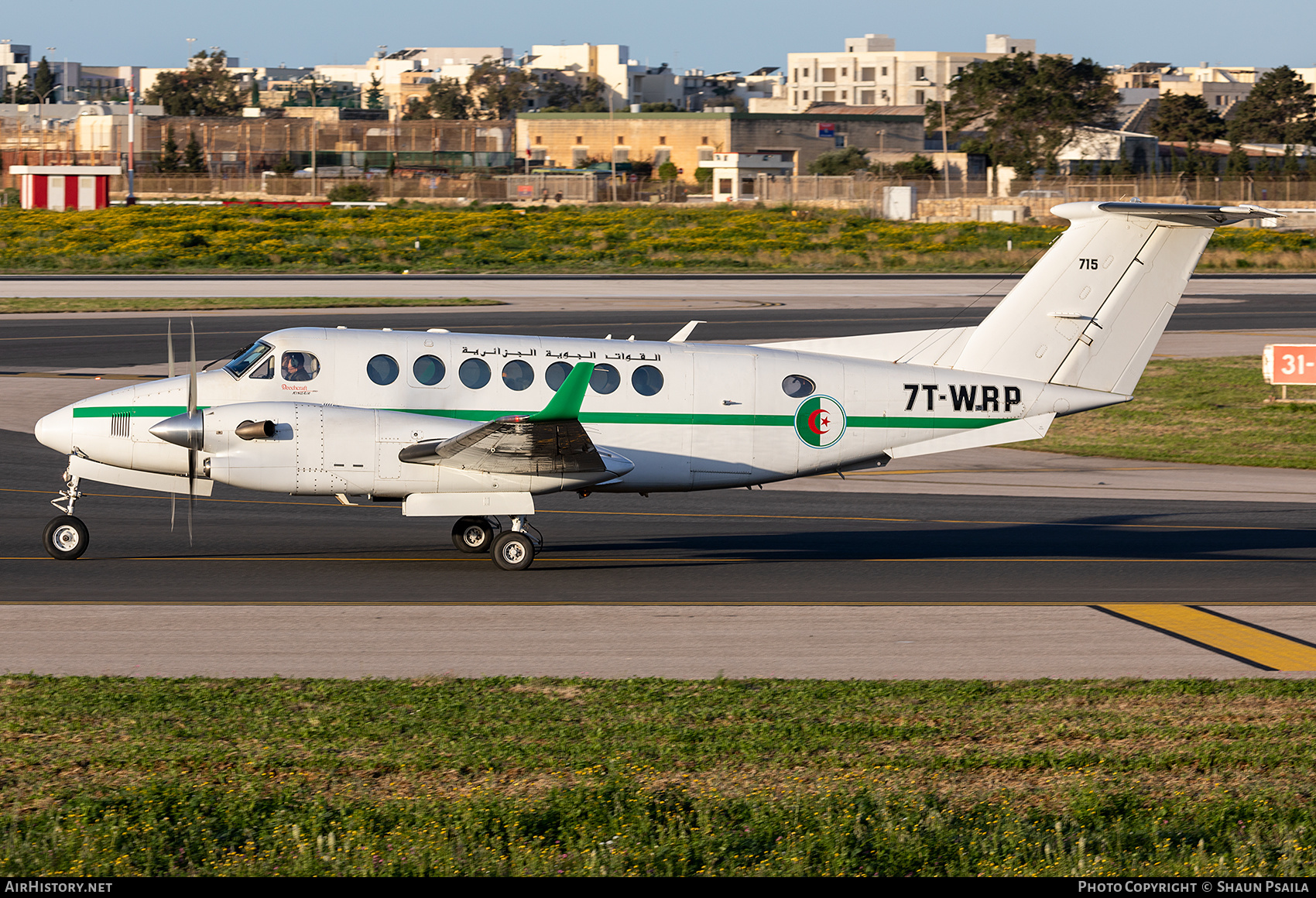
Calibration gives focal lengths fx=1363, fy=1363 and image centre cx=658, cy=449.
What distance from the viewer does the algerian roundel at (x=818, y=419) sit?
17234 mm

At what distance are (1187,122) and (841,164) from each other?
35781 mm

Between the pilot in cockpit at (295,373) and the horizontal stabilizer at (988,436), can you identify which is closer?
the pilot in cockpit at (295,373)

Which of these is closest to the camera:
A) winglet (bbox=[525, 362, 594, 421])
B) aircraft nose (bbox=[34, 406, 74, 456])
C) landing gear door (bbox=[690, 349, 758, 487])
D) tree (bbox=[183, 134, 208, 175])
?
winglet (bbox=[525, 362, 594, 421])

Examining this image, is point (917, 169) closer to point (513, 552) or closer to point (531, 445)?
point (513, 552)

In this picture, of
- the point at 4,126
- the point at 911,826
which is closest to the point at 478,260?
the point at 911,826

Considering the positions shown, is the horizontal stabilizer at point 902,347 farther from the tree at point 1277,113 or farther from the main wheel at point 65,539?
the tree at point 1277,113

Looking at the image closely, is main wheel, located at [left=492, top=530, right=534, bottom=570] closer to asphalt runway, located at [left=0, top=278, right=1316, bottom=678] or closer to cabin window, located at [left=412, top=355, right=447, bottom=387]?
A: asphalt runway, located at [left=0, top=278, right=1316, bottom=678]

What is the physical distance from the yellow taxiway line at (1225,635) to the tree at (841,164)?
131 meters

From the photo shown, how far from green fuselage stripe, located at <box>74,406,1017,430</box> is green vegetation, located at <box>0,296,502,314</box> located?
106 feet

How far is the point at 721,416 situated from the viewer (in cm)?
1712

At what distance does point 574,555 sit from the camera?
17688mm

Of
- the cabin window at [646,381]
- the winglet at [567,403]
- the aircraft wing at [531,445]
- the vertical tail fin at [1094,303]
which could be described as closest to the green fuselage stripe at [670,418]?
the cabin window at [646,381]

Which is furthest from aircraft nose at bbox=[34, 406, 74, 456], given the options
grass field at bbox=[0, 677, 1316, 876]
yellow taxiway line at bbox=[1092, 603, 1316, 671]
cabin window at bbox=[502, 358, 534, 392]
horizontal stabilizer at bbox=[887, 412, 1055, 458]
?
yellow taxiway line at bbox=[1092, 603, 1316, 671]

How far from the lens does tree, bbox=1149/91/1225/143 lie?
14138 cm
